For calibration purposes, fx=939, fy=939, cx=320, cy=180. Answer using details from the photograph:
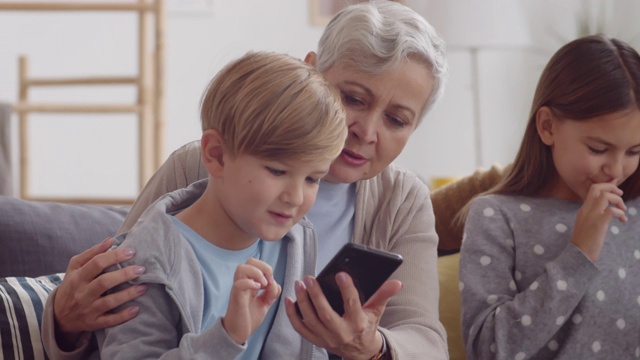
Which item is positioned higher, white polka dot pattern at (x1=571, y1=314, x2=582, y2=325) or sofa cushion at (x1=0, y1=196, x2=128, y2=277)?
sofa cushion at (x1=0, y1=196, x2=128, y2=277)

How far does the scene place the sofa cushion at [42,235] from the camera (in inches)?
60.9

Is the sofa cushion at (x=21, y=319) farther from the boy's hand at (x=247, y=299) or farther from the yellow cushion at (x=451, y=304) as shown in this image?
the yellow cushion at (x=451, y=304)

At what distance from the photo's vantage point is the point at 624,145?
1.56m

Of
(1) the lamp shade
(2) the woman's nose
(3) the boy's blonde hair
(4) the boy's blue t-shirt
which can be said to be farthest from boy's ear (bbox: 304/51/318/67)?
(1) the lamp shade

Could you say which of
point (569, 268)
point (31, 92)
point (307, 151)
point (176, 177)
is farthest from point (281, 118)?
point (31, 92)

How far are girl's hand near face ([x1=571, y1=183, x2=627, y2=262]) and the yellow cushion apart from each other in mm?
332

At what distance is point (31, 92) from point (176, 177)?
288 centimetres

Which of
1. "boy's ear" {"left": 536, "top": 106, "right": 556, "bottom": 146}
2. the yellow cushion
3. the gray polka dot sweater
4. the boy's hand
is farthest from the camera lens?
the yellow cushion

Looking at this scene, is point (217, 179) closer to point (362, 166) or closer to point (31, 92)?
point (362, 166)

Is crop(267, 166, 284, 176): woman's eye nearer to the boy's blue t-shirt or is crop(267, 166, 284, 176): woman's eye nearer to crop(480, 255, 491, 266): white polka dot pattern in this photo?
the boy's blue t-shirt

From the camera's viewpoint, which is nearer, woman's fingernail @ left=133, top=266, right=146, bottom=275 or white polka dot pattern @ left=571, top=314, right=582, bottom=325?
woman's fingernail @ left=133, top=266, right=146, bottom=275

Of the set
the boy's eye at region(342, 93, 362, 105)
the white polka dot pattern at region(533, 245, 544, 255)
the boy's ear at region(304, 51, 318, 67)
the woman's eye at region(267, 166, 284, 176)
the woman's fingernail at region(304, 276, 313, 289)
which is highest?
the boy's ear at region(304, 51, 318, 67)

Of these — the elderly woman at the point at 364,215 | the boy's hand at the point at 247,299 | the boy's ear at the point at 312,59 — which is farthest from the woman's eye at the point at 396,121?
the boy's hand at the point at 247,299

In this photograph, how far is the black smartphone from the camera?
104cm
